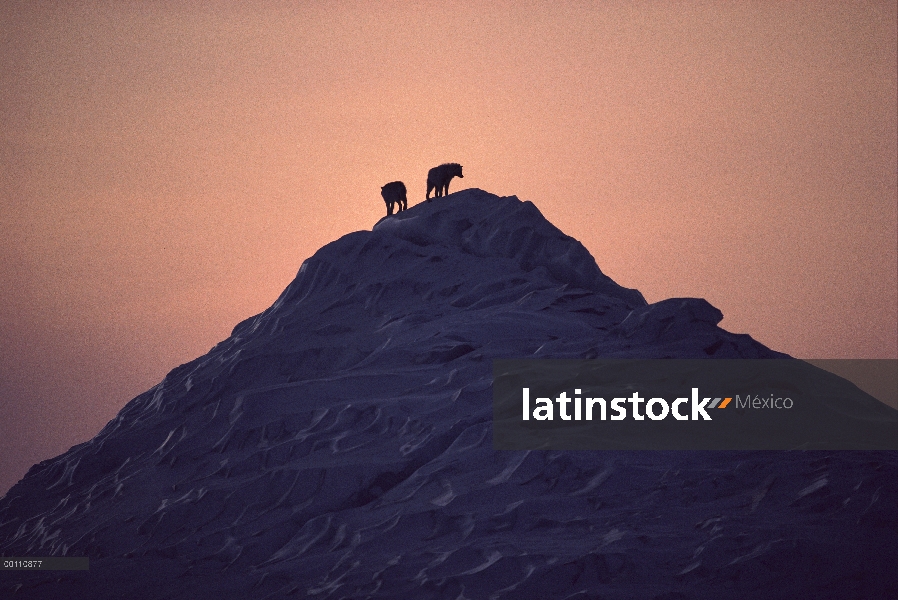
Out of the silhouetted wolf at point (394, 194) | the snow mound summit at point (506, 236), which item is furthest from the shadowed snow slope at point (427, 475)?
the silhouetted wolf at point (394, 194)

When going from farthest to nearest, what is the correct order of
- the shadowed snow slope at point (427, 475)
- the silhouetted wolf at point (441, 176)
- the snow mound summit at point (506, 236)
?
the silhouetted wolf at point (441, 176), the snow mound summit at point (506, 236), the shadowed snow slope at point (427, 475)

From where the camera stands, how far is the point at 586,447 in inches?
1278

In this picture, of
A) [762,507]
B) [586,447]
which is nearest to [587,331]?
[586,447]

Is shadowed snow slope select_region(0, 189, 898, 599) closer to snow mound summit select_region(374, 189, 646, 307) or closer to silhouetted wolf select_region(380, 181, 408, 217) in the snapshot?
snow mound summit select_region(374, 189, 646, 307)

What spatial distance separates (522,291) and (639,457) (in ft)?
34.7

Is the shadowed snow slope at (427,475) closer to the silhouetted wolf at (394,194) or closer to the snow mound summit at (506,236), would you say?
the snow mound summit at (506,236)

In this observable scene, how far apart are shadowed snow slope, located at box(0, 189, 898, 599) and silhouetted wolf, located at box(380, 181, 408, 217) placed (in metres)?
1.93

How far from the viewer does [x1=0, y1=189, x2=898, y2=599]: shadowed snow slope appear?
28578 millimetres

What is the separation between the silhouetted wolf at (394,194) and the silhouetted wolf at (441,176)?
3.86 feet

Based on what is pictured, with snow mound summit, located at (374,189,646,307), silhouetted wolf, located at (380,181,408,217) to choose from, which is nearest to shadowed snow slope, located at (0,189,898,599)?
snow mound summit, located at (374,189,646,307)

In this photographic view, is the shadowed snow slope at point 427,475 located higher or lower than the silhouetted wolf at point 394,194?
lower

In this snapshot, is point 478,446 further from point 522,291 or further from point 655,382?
point 522,291

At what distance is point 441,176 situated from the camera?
46219mm

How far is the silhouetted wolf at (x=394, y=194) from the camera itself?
47.1 m
